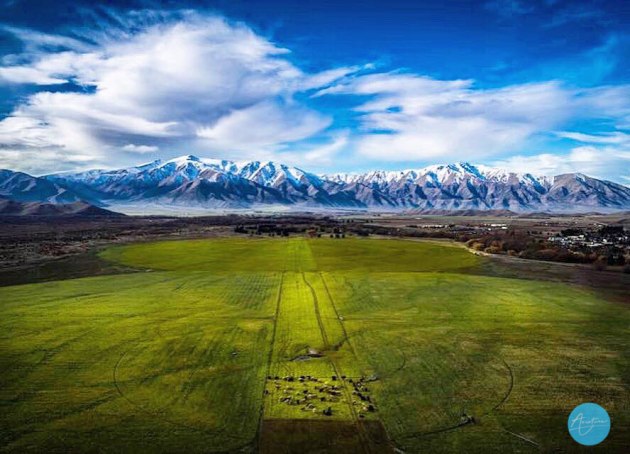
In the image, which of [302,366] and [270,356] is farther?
[270,356]

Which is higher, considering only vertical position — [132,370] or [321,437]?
[132,370]

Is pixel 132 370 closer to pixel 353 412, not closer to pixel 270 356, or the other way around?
pixel 270 356

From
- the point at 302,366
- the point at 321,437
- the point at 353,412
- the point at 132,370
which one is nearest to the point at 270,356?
the point at 302,366

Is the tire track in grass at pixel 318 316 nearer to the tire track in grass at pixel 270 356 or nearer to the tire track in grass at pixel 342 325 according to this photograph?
the tire track in grass at pixel 342 325

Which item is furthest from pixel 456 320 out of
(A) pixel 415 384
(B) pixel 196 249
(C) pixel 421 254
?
(B) pixel 196 249

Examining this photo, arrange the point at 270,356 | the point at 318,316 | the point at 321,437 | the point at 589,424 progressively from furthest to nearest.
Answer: the point at 318,316 → the point at 270,356 → the point at 589,424 → the point at 321,437

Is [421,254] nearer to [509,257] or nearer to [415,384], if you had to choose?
[509,257]
